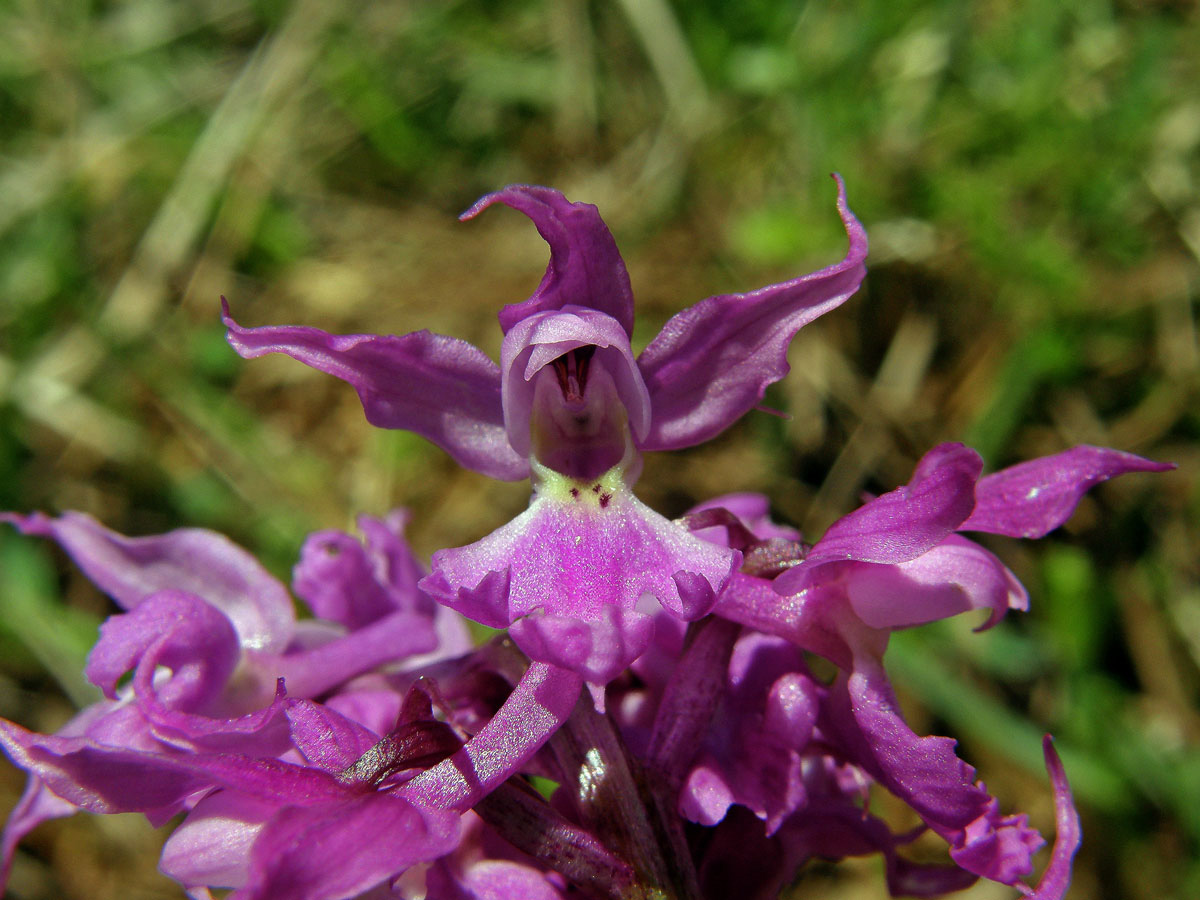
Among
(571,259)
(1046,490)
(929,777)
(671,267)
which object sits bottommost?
(671,267)

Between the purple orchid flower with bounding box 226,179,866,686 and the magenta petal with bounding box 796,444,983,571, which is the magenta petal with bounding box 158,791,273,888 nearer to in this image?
the purple orchid flower with bounding box 226,179,866,686

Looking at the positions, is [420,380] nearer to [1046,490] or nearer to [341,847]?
[341,847]

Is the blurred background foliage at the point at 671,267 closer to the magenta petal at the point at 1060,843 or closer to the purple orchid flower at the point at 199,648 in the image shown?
the magenta petal at the point at 1060,843

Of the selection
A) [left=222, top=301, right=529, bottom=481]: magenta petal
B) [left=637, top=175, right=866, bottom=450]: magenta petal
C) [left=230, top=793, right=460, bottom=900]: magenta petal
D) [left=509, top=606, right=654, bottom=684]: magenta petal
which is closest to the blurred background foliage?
[left=637, top=175, right=866, bottom=450]: magenta petal

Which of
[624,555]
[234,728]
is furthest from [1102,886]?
[234,728]

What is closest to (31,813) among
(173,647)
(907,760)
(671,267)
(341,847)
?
(173,647)

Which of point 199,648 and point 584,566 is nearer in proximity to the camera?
point 584,566
